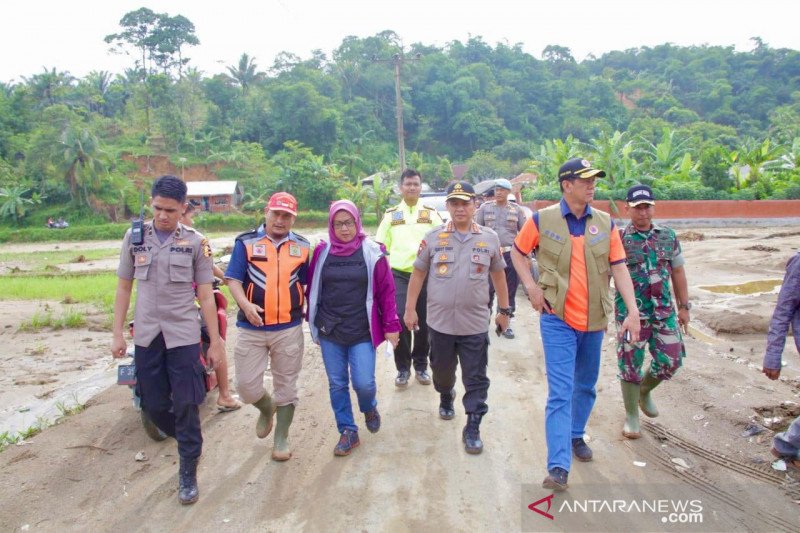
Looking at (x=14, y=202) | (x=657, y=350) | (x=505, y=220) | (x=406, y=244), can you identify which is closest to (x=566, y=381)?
(x=657, y=350)

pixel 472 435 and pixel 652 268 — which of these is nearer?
pixel 472 435

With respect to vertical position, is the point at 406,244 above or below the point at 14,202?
above

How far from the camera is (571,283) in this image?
361cm

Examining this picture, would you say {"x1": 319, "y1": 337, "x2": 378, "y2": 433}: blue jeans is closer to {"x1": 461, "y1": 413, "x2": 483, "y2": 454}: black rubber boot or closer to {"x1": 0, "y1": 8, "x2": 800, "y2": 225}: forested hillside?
{"x1": 461, "y1": 413, "x2": 483, "y2": 454}: black rubber boot

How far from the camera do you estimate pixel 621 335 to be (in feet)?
13.1

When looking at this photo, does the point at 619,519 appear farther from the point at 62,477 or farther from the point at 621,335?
the point at 62,477

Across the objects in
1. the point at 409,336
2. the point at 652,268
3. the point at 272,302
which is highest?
the point at 652,268

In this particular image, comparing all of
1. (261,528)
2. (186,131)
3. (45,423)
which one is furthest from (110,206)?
(261,528)

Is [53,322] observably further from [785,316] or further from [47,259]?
[47,259]

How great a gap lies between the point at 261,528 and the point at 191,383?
3.25ft

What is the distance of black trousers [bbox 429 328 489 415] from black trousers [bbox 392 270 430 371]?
1.00 meters

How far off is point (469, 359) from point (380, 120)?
7175 cm

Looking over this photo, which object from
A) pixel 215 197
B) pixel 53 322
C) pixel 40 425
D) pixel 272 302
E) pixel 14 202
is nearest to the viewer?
pixel 272 302

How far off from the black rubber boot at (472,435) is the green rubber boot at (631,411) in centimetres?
115
